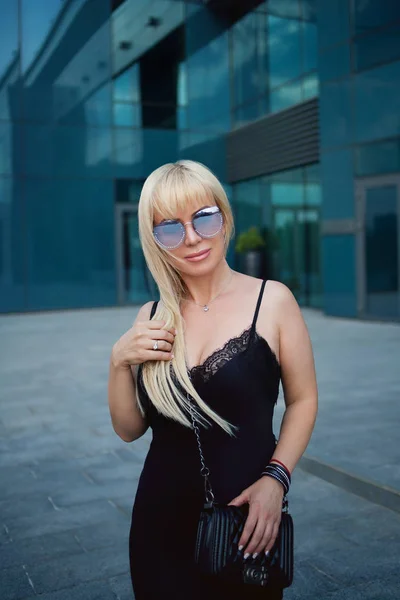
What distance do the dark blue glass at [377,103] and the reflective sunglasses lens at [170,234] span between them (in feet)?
43.7

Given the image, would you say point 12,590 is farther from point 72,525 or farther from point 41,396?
point 41,396

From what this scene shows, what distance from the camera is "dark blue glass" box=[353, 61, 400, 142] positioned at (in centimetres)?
1420

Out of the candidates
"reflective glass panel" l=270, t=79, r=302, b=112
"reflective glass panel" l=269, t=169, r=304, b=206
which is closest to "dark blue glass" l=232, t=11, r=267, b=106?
"reflective glass panel" l=270, t=79, r=302, b=112

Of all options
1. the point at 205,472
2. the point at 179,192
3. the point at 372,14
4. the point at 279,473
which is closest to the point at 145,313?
the point at 179,192

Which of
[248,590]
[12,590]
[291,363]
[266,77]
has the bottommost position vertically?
[12,590]

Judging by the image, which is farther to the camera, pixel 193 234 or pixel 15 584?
pixel 15 584

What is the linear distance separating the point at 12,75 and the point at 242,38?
22.8 feet

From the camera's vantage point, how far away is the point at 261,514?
1.75m

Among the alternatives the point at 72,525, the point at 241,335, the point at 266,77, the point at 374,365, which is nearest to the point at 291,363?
the point at 241,335

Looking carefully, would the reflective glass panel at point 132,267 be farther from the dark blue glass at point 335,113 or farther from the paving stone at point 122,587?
the paving stone at point 122,587

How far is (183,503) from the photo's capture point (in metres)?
1.87

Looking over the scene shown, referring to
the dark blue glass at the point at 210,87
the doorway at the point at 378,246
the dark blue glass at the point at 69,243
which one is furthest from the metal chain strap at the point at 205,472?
the dark blue glass at the point at 210,87

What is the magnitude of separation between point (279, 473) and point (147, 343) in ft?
1.60

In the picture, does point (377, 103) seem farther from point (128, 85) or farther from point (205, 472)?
point (205, 472)
